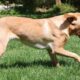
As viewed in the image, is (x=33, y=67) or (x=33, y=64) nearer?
(x=33, y=67)

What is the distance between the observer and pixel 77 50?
9781 millimetres

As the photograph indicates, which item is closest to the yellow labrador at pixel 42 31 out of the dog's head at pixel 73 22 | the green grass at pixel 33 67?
the dog's head at pixel 73 22

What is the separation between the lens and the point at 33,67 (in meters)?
7.68

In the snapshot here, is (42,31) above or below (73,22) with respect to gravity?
below

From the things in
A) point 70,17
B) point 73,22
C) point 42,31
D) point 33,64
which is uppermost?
point 70,17

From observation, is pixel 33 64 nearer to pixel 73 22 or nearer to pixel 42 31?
pixel 42 31

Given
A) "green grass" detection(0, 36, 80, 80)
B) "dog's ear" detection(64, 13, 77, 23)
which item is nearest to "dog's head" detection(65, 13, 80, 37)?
"dog's ear" detection(64, 13, 77, 23)

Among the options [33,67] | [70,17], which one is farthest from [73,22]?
[33,67]

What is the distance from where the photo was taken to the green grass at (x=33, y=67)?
22.6 feet

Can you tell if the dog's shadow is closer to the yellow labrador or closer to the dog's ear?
the yellow labrador

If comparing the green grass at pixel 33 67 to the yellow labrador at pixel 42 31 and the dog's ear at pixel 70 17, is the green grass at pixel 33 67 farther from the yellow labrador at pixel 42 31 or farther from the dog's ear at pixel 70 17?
the dog's ear at pixel 70 17

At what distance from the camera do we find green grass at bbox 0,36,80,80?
Answer: 6.90 m

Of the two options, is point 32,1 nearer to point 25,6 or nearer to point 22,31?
point 25,6

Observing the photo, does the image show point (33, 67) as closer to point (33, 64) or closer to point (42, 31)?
point (33, 64)
